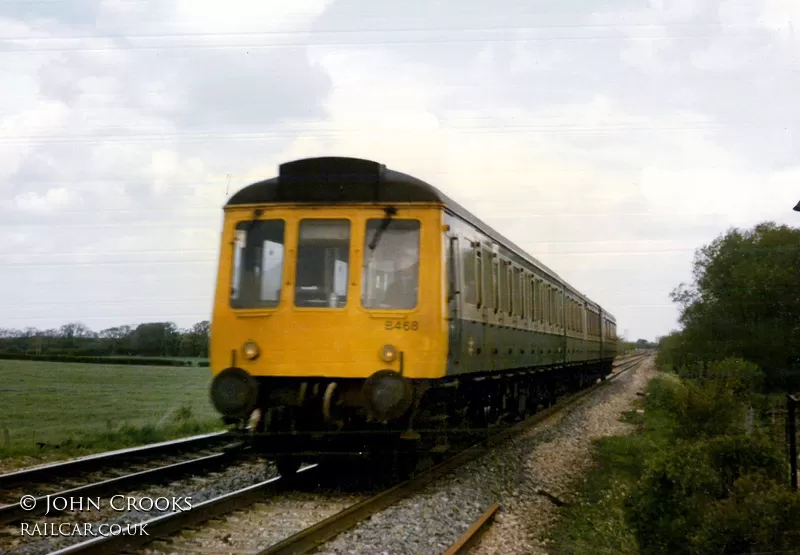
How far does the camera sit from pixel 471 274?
9867 millimetres

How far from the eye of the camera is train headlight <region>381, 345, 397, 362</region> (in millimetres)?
8039

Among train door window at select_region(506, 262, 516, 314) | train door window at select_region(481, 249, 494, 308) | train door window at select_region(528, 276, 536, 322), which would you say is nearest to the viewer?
train door window at select_region(481, 249, 494, 308)

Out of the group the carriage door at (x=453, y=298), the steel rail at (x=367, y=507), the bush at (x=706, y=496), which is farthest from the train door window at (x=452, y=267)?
the bush at (x=706, y=496)

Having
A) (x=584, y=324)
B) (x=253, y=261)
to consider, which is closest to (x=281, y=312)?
(x=253, y=261)

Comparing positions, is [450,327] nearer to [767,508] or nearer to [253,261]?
[253,261]

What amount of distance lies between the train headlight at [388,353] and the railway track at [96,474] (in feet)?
5.78

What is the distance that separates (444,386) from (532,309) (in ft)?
21.3

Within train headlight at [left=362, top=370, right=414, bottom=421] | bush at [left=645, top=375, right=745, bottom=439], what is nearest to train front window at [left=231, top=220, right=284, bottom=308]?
train headlight at [left=362, top=370, right=414, bottom=421]

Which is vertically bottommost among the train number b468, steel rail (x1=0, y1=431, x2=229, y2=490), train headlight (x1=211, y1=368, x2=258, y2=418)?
steel rail (x1=0, y1=431, x2=229, y2=490)

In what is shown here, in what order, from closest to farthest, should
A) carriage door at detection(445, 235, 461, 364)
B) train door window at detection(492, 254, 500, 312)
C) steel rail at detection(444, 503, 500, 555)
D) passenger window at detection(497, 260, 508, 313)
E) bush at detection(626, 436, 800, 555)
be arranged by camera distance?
bush at detection(626, 436, 800, 555) → steel rail at detection(444, 503, 500, 555) → carriage door at detection(445, 235, 461, 364) → train door window at detection(492, 254, 500, 312) → passenger window at detection(497, 260, 508, 313)

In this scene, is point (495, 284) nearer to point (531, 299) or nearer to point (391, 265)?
point (391, 265)

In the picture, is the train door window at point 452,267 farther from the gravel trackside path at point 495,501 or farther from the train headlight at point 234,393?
the train headlight at point 234,393

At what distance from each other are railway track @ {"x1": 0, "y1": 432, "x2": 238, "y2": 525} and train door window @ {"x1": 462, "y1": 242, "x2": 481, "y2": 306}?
10.2 feet

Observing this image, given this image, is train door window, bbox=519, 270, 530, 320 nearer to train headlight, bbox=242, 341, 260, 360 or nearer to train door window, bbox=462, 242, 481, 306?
train door window, bbox=462, 242, 481, 306
